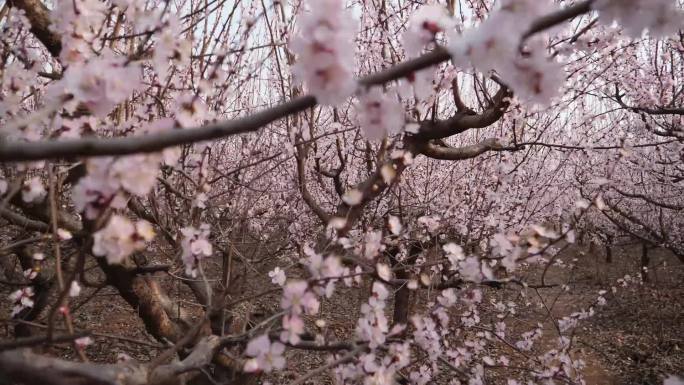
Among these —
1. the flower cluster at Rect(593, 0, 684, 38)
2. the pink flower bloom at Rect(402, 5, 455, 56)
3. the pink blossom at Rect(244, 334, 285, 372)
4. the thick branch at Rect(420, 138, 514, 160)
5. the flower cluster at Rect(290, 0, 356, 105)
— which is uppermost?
the thick branch at Rect(420, 138, 514, 160)

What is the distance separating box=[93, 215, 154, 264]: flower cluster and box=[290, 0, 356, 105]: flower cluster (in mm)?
688

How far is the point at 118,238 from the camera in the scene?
47.6 inches

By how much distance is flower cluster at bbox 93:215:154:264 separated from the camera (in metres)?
1.19

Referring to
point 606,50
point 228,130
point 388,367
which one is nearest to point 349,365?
point 388,367

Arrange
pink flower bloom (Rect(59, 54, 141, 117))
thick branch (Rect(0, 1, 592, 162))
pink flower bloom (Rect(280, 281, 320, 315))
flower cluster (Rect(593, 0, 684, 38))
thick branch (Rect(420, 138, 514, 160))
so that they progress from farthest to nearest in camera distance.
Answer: thick branch (Rect(420, 138, 514, 160)) < pink flower bloom (Rect(280, 281, 320, 315)) < pink flower bloom (Rect(59, 54, 141, 117)) < flower cluster (Rect(593, 0, 684, 38)) < thick branch (Rect(0, 1, 592, 162))

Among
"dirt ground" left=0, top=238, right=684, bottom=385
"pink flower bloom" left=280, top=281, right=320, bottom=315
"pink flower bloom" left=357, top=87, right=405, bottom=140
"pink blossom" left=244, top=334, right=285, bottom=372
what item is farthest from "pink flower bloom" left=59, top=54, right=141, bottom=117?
"dirt ground" left=0, top=238, right=684, bottom=385

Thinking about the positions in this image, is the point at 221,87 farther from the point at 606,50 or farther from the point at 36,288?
the point at 606,50

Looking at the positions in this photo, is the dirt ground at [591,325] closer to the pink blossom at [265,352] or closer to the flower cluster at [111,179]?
the pink blossom at [265,352]

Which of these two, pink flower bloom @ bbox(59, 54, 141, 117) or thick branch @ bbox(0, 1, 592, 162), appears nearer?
thick branch @ bbox(0, 1, 592, 162)

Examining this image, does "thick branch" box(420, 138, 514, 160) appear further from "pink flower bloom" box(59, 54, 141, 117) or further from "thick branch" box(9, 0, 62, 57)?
"pink flower bloom" box(59, 54, 141, 117)

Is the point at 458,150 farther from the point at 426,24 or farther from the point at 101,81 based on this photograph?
the point at 101,81

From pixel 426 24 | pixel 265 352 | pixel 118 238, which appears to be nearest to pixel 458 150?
pixel 265 352

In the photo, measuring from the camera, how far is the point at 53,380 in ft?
2.76

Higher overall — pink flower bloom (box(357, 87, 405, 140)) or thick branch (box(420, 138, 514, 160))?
thick branch (box(420, 138, 514, 160))
